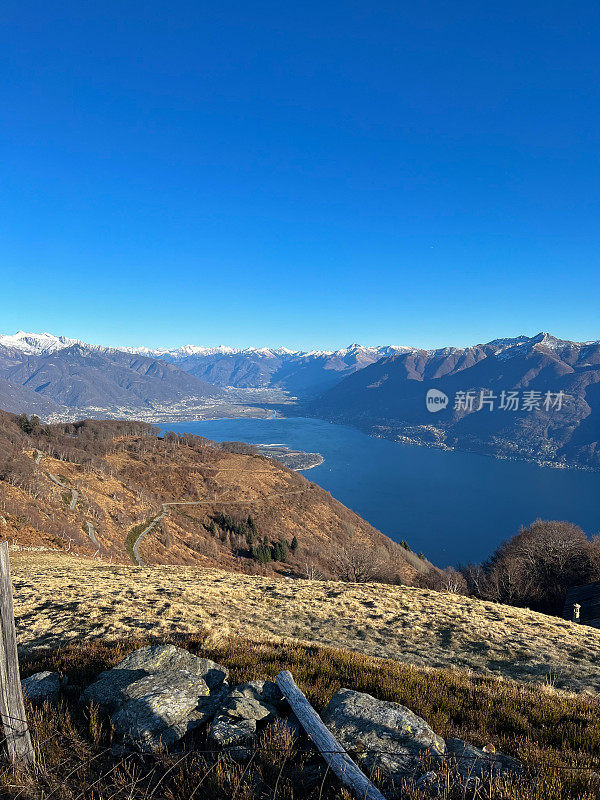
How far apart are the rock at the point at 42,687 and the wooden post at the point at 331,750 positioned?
14.2ft

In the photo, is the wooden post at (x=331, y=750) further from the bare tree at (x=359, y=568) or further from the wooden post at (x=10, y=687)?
the bare tree at (x=359, y=568)

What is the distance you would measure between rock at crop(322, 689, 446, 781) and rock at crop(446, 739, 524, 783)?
272mm

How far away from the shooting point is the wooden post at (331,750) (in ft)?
13.8

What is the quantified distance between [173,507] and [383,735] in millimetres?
90931

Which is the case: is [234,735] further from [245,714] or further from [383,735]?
[383,735]

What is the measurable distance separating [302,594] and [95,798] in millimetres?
18747

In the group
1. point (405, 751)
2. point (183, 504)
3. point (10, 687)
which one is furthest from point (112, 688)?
point (183, 504)

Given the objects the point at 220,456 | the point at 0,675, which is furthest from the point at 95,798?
the point at 220,456

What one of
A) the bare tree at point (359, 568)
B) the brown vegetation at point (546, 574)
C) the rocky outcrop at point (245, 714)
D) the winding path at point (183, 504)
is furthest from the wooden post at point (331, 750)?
the winding path at point (183, 504)

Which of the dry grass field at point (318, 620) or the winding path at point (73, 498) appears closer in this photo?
the dry grass field at point (318, 620)

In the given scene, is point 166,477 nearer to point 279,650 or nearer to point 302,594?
point 302,594

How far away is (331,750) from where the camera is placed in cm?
482

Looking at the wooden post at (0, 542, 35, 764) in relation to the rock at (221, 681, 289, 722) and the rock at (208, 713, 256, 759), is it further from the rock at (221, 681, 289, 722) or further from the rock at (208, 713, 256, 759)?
the rock at (221, 681, 289, 722)

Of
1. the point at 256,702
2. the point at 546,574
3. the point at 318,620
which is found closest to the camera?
the point at 256,702
